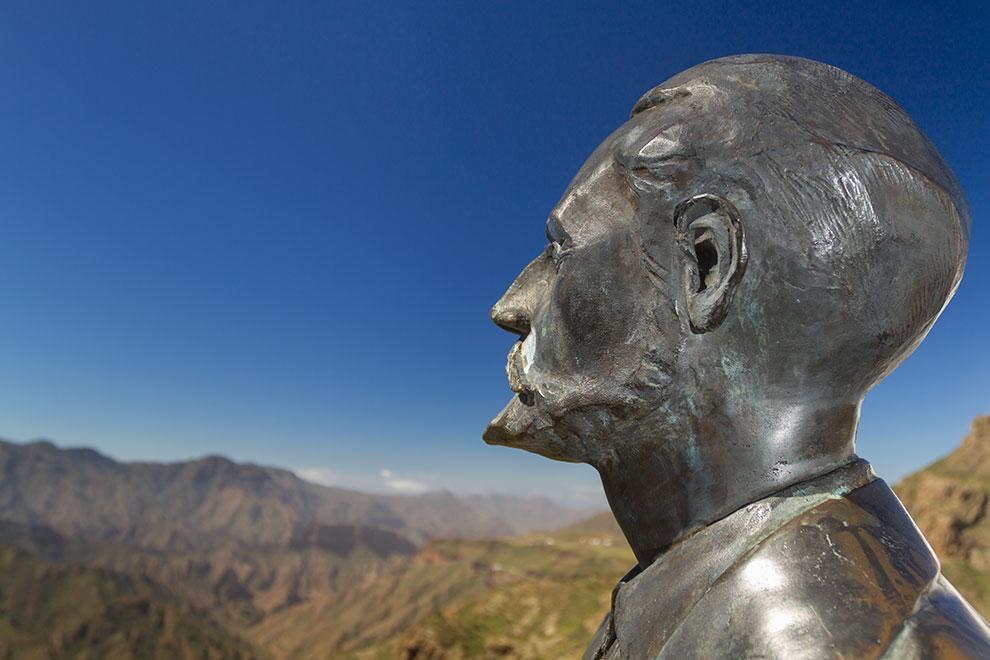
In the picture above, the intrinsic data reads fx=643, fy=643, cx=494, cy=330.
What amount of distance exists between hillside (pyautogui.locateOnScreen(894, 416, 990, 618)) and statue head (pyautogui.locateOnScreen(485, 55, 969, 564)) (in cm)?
4817

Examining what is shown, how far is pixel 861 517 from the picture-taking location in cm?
179

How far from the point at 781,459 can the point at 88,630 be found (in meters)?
134

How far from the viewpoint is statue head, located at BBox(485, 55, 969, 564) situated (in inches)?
73.5

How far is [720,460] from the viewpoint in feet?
6.53

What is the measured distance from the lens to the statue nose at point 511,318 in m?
2.44

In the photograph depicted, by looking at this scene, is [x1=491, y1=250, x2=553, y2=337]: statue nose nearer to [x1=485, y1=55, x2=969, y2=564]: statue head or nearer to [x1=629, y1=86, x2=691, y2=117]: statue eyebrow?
[x1=485, y1=55, x2=969, y2=564]: statue head

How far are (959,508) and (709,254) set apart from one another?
61.6 m

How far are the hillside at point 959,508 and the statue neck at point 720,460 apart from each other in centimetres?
4810

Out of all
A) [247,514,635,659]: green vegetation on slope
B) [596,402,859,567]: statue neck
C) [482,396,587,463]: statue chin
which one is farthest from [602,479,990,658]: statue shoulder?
[247,514,635,659]: green vegetation on slope

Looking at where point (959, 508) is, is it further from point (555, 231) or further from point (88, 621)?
point (88, 621)

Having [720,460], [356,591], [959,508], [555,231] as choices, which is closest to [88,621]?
[356,591]

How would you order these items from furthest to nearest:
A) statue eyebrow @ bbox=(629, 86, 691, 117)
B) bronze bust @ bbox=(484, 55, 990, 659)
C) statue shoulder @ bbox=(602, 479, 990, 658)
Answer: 1. statue eyebrow @ bbox=(629, 86, 691, 117)
2. bronze bust @ bbox=(484, 55, 990, 659)
3. statue shoulder @ bbox=(602, 479, 990, 658)

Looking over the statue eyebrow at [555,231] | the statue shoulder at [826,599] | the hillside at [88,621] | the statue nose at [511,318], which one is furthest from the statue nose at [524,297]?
the hillside at [88,621]

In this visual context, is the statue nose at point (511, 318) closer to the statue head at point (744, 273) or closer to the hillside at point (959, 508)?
the statue head at point (744, 273)
